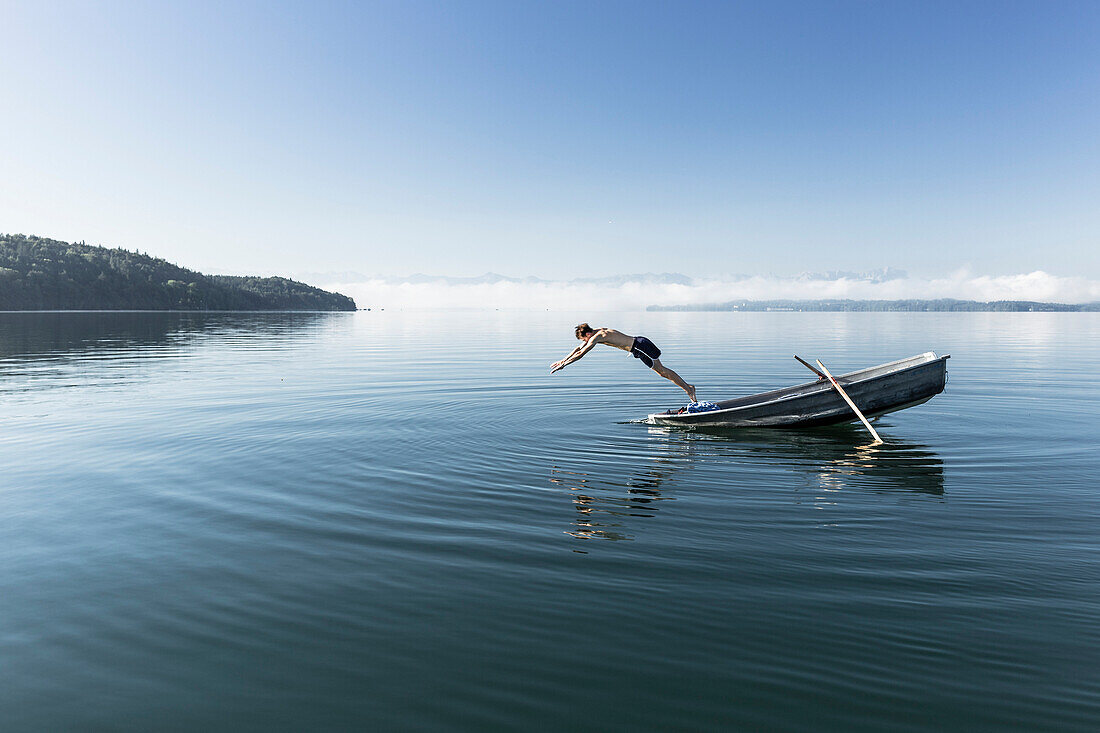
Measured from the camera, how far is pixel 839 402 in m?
16.3

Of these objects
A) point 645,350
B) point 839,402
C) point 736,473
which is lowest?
point 736,473

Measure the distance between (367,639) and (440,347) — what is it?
47.2 m

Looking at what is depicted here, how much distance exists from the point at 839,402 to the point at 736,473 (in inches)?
222

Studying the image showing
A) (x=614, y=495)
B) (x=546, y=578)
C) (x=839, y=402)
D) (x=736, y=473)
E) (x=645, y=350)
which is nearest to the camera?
(x=546, y=578)

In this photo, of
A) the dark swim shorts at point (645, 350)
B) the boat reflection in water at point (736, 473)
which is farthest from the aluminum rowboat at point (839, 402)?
the dark swim shorts at point (645, 350)

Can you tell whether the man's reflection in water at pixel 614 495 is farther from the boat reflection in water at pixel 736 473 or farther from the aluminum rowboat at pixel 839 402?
the aluminum rowboat at pixel 839 402

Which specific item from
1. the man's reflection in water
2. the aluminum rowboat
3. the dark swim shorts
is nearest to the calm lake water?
the man's reflection in water

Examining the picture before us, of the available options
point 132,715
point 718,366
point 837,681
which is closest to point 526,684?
point 837,681

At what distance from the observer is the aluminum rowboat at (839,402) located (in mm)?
15961

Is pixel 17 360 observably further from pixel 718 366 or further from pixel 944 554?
pixel 944 554

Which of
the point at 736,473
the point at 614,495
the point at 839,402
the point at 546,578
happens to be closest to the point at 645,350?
the point at 839,402

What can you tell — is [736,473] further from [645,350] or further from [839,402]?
[645,350]

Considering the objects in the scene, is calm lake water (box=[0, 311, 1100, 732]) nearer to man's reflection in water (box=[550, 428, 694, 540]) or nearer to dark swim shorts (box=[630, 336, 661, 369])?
man's reflection in water (box=[550, 428, 694, 540])

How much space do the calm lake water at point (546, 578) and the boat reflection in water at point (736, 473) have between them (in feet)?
0.31
